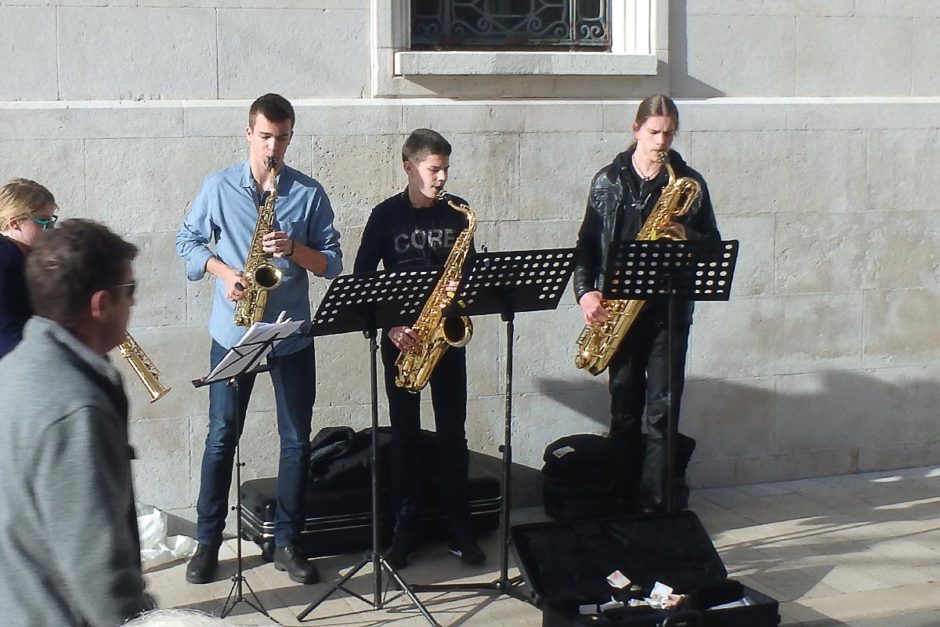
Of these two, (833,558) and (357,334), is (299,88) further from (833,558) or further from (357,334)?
(833,558)

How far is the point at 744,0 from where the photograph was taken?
762 cm

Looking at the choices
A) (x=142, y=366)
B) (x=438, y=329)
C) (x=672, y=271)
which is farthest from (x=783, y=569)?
(x=142, y=366)

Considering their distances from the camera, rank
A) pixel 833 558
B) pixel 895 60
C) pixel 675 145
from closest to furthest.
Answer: pixel 833 558 → pixel 675 145 → pixel 895 60

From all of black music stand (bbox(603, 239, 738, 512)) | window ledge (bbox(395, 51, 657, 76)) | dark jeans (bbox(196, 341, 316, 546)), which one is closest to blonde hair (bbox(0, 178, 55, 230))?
dark jeans (bbox(196, 341, 316, 546))

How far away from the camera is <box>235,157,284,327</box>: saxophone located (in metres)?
5.65

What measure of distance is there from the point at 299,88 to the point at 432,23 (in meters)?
0.91

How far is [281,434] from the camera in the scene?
605 centimetres

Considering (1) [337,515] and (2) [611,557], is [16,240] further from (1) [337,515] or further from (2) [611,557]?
(2) [611,557]

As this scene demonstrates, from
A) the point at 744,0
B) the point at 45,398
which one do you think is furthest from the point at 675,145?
the point at 45,398

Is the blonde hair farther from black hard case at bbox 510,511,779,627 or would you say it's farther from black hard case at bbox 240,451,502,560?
black hard case at bbox 510,511,779,627

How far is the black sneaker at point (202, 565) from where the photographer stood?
237 inches

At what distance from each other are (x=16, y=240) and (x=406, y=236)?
1.81 metres

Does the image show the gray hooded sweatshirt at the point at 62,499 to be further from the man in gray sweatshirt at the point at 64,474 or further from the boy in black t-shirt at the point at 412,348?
the boy in black t-shirt at the point at 412,348

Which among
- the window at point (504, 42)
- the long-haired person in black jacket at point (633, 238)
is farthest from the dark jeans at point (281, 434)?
the window at point (504, 42)
